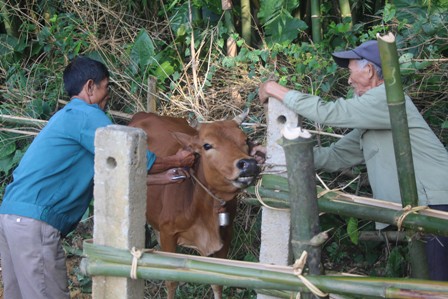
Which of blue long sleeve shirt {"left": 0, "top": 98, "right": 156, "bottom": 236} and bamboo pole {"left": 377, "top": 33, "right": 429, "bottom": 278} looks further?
blue long sleeve shirt {"left": 0, "top": 98, "right": 156, "bottom": 236}

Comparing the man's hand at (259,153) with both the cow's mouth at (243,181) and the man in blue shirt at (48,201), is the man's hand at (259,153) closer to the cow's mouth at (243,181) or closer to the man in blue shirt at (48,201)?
the cow's mouth at (243,181)

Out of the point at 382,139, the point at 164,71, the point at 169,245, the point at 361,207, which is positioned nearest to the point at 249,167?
the point at 382,139

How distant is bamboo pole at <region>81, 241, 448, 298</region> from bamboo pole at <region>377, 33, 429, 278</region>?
2.17 feet

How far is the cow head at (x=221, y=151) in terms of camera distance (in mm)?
4621

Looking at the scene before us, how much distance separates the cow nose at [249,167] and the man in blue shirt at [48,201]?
2.99 ft

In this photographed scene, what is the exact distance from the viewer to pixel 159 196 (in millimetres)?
5852

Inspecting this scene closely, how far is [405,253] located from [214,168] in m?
1.80

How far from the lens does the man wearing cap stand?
3686 mm

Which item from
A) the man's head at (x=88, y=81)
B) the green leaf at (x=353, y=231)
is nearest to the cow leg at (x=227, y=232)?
the green leaf at (x=353, y=231)

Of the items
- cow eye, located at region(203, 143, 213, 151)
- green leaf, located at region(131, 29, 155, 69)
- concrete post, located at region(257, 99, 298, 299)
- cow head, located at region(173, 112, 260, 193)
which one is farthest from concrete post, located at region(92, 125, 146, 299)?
green leaf, located at region(131, 29, 155, 69)

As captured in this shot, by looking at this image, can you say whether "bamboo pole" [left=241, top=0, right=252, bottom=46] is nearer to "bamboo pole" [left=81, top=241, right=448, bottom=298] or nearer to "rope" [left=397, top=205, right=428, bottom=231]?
"rope" [left=397, top=205, right=428, bottom=231]

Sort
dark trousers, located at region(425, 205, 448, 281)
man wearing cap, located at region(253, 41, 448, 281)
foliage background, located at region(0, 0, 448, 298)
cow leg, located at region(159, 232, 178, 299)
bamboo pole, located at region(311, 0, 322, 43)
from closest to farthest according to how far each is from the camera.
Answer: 1. man wearing cap, located at region(253, 41, 448, 281)
2. dark trousers, located at region(425, 205, 448, 281)
3. cow leg, located at region(159, 232, 178, 299)
4. foliage background, located at region(0, 0, 448, 298)
5. bamboo pole, located at region(311, 0, 322, 43)

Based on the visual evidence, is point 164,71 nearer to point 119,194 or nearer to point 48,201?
point 48,201

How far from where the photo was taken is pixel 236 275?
291 centimetres
